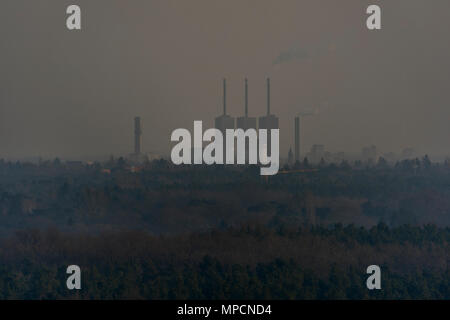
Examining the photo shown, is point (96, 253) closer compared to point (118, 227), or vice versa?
point (96, 253)

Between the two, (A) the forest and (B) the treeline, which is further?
(A) the forest

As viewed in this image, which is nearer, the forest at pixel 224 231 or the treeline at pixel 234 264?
the treeline at pixel 234 264

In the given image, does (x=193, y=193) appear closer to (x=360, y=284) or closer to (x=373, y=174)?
(x=373, y=174)

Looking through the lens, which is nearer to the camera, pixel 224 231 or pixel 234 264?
pixel 234 264
